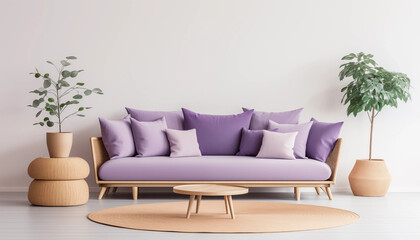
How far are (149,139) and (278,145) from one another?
56.3 inches

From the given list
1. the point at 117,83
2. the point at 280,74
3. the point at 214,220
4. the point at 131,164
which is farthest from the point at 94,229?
the point at 280,74

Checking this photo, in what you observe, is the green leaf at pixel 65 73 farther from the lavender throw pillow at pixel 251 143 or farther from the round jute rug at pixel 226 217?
the lavender throw pillow at pixel 251 143

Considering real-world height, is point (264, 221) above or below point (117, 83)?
below

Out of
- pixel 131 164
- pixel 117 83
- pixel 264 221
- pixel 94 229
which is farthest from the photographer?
pixel 117 83

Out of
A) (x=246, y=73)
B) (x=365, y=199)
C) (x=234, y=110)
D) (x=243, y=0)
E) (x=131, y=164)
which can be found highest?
(x=243, y=0)

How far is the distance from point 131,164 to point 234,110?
1701 mm

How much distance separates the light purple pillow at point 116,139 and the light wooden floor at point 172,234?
0.51 m

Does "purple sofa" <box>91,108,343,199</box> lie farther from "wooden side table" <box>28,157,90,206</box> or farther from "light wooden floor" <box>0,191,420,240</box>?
"wooden side table" <box>28,157,90,206</box>

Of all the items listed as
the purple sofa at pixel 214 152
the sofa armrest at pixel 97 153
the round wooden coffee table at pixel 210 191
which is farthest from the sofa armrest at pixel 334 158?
the sofa armrest at pixel 97 153

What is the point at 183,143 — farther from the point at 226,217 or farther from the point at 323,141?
the point at 226,217

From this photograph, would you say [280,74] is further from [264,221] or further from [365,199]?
[264,221]

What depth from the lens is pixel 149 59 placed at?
7484 mm

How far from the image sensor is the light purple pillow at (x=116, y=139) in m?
6.62

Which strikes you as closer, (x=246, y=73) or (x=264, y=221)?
(x=264, y=221)
